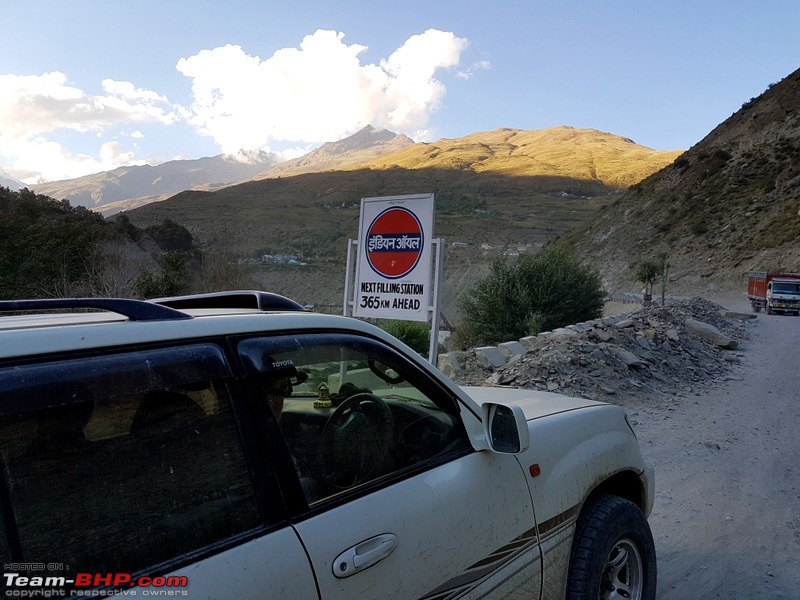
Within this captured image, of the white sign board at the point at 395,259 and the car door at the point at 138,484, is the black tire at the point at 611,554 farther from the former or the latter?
the white sign board at the point at 395,259

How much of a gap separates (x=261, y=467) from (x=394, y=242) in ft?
17.2

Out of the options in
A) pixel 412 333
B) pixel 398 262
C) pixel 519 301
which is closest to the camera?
pixel 398 262

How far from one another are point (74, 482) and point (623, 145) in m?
192

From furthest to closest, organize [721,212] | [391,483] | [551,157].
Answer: [551,157], [721,212], [391,483]

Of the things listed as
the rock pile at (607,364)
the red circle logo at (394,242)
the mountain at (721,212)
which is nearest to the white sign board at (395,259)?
the red circle logo at (394,242)

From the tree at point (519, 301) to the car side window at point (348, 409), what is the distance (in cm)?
1396

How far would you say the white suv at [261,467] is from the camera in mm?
1386

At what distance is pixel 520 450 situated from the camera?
7.42ft

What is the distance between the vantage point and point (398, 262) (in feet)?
22.2

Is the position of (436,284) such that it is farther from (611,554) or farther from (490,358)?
(490,358)

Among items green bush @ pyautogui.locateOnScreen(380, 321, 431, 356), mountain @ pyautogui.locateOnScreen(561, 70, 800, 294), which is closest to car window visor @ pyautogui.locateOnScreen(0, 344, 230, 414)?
green bush @ pyautogui.locateOnScreen(380, 321, 431, 356)

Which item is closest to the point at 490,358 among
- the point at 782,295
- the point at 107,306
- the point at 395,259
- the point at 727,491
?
the point at 395,259

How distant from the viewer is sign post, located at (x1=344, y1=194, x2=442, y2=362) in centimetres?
657

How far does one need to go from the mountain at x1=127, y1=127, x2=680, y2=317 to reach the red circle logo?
14.2 metres
